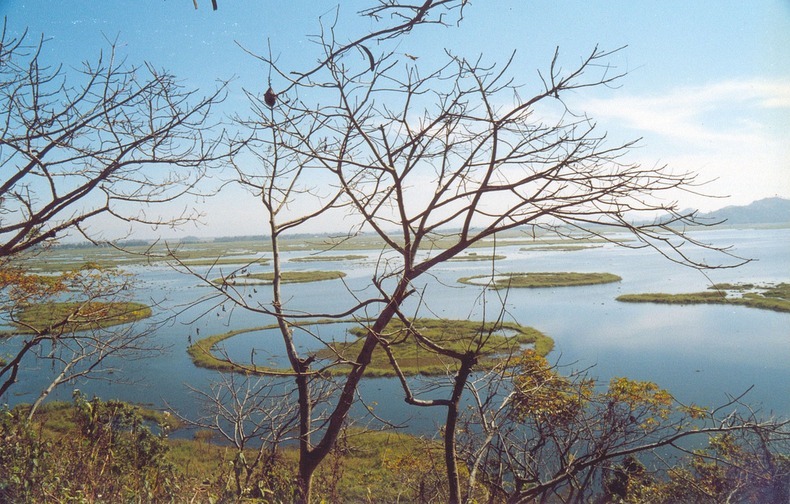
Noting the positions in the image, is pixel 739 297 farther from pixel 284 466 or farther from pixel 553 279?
pixel 284 466

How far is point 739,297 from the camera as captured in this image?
30375 millimetres

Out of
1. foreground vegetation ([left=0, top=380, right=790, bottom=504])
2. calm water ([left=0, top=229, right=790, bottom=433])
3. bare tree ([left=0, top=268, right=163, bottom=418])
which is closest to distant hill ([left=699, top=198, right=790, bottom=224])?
calm water ([left=0, top=229, right=790, bottom=433])

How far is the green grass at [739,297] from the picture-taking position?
91.2 feet

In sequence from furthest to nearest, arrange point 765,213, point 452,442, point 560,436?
point 765,213, point 560,436, point 452,442

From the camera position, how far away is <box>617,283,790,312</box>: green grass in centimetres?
2779

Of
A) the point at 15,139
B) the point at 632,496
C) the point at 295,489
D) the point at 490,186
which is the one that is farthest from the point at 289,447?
the point at 490,186

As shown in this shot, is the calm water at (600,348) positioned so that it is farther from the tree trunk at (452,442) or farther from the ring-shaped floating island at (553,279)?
the tree trunk at (452,442)

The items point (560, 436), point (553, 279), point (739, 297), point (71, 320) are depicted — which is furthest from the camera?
point (553, 279)

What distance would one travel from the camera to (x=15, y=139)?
3.00 metres

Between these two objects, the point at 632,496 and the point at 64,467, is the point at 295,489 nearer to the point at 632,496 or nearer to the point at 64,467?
the point at 64,467

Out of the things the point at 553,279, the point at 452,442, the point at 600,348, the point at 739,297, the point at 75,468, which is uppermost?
the point at 452,442

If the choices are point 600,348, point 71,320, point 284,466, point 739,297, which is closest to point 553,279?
point 739,297

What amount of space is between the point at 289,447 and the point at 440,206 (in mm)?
13739

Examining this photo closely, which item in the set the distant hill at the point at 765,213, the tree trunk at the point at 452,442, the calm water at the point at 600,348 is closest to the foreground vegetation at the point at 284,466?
the tree trunk at the point at 452,442
